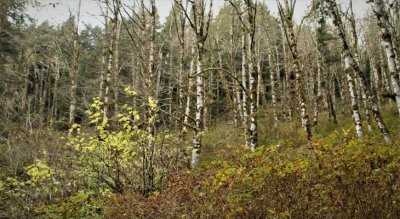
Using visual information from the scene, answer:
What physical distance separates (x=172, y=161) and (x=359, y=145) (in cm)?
438

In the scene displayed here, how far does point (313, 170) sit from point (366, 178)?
778mm

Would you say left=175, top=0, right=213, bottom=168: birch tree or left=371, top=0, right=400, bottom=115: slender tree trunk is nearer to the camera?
left=371, top=0, right=400, bottom=115: slender tree trunk

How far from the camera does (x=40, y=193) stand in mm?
8078

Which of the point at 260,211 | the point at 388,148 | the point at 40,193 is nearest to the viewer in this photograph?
the point at 260,211

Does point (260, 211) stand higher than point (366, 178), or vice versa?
point (366, 178)

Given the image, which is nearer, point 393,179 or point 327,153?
point 393,179

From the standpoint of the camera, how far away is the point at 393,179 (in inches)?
186

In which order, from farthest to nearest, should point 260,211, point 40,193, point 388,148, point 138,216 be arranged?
point 40,193 < point 138,216 < point 388,148 < point 260,211

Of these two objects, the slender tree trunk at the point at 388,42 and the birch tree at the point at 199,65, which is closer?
the slender tree trunk at the point at 388,42

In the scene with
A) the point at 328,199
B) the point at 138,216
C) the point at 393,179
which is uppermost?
the point at 393,179

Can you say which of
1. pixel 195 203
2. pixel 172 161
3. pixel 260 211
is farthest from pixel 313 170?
pixel 172 161

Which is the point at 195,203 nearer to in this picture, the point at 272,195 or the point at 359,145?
the point at 272,195

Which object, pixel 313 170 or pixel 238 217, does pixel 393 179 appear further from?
pixel 238 217

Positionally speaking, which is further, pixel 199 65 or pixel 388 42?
pixel 199 65
